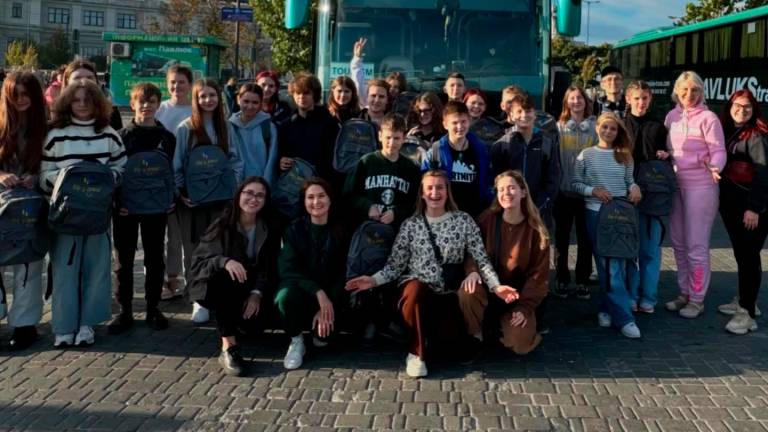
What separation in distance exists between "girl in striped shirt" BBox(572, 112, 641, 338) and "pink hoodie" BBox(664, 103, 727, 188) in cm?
47

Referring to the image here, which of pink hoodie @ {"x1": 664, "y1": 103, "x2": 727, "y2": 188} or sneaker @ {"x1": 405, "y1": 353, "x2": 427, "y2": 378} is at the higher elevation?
pink hoodie @ {"x1": 664, "y1": 103, "x2": 727, "y2": 188}

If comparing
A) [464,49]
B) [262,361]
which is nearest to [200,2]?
[464,49]

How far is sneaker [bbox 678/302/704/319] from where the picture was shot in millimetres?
6258

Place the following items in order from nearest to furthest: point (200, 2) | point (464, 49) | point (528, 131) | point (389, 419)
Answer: point (389, 419) < point (528, 131) < point (464, 49) < point (200, 2)

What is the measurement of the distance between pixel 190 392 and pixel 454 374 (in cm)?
173

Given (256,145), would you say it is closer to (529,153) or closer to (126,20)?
(529,153)

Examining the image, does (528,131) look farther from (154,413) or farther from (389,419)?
(154,413)

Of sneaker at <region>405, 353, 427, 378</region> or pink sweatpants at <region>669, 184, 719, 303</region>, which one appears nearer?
sneaker at <region>405, 353, 427, 378</region>

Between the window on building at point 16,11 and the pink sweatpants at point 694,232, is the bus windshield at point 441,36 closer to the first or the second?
the pink sweatpants at point 694,232

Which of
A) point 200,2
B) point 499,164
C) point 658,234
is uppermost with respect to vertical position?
point 200,2

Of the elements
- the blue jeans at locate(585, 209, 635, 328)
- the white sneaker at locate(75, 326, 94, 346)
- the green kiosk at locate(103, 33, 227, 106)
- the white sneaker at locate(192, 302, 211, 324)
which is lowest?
the white sneaker at locate(75, 326, 94, 346)

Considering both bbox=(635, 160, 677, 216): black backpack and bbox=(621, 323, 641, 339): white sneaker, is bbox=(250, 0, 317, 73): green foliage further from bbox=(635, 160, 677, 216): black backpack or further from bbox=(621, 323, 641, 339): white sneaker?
bbox=(621, 323, 641, 339): white sneaker

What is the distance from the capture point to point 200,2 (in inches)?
1684

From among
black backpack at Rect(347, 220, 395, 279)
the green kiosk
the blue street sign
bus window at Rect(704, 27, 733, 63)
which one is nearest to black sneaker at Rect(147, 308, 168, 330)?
black backpack at Rect(347, 220, 395, 279)
